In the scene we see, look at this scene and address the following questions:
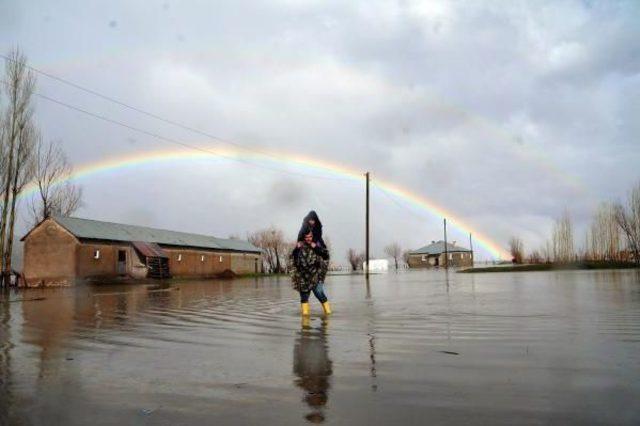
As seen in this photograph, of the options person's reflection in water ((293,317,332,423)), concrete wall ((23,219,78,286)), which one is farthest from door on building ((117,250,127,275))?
person's reflection in water ((293,317,332,423))

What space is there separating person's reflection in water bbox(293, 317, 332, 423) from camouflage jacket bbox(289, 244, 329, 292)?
2022 millimetres

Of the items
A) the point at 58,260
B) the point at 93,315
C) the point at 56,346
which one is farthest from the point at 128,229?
the point at 56,346

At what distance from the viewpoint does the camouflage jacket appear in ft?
33.7

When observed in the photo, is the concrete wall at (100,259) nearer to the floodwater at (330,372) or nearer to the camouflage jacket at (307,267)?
the floodwater at (330,372)

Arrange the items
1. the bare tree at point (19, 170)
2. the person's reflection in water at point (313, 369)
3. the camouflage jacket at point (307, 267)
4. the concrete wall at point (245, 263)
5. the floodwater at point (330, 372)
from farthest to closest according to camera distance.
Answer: the concrete wall at point (245, 263), the bare tree at point (19, 170), the camouflage jacket at point (307, 267), the person's reflection in water at point (313, 369), the floodwater at point (330, 372)

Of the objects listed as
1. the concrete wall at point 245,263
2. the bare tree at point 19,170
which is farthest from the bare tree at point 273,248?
the bare tree at point 19,170

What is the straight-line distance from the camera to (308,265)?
10.4m

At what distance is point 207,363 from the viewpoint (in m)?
5.75

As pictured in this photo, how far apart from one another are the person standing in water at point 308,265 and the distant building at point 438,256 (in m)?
125

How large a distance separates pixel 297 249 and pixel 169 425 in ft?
22.7

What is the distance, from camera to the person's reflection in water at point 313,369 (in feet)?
13.3

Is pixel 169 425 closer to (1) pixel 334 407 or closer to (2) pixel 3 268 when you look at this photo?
(1) pixel 334 407

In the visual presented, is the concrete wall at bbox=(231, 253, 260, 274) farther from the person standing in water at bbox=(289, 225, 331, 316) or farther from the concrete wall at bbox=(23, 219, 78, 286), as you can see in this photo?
the person standing in water at bbox=(289, 225, 331, 316)

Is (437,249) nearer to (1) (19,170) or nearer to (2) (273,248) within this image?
(2) (273,248)
